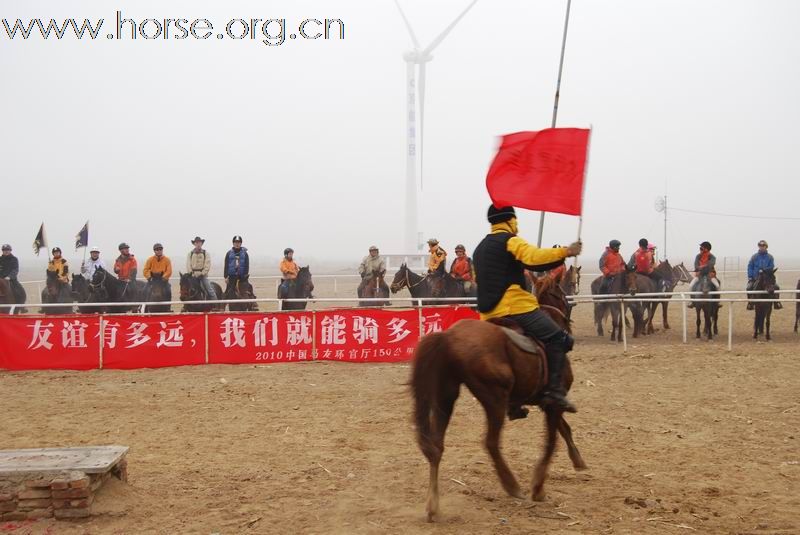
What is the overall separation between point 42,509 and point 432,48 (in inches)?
1688

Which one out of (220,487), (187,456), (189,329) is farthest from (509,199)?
(189,329)

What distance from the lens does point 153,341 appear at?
13.3 meters

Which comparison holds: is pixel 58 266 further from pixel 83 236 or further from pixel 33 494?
pixel 33 494

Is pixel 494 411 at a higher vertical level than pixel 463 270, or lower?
lower

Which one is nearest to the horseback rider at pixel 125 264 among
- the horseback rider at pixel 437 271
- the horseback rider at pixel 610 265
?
the horseback rider at pixel 437 271

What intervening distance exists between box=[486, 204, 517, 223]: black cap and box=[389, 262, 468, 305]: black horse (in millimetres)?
10795

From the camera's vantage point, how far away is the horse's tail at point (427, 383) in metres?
5.59

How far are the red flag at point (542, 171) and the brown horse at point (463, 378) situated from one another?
1.43 m

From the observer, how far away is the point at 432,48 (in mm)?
45312

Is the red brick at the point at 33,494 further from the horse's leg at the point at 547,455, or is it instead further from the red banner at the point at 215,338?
the red banner at the point at 215,338

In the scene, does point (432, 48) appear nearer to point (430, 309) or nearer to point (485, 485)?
point (430, 309)

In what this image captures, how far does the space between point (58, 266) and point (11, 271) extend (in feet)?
5.80

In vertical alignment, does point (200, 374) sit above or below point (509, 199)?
below

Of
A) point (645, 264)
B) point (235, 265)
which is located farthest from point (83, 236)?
point (645, 264)
